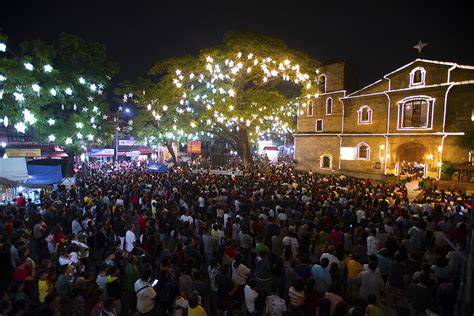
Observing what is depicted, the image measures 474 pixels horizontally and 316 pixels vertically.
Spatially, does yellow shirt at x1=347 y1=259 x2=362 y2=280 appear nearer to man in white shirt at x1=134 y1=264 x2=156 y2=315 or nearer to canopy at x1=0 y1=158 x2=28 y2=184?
man in white shirt at x1=134 y1=264 x2=156 y2=315

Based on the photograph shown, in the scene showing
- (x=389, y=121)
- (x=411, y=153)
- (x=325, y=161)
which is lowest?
(x=325, y=161)

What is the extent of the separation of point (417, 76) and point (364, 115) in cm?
572

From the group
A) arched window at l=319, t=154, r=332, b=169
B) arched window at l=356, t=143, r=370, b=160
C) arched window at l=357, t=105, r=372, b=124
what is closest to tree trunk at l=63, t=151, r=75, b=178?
arched window at l=319, t=154, r=332, b=169

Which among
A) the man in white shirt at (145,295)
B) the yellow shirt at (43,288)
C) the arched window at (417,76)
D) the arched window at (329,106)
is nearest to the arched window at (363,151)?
the arched window at (329,106)

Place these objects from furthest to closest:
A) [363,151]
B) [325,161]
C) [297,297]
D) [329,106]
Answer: [325,161] → [329,106] → [363,151] → [297,297]

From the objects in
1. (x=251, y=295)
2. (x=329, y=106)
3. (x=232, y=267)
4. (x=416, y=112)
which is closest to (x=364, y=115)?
(x=329, y=106)

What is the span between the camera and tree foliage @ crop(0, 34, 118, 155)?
17.1 m

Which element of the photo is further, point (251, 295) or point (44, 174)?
point (44, 174)

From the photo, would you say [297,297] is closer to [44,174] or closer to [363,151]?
[44,174]

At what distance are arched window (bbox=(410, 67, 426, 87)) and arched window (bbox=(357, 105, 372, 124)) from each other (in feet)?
14.5

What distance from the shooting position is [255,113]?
2336 centimetres

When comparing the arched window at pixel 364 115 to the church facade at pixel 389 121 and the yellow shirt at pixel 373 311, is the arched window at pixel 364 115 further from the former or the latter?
the yellow shirt at pixel 373 311

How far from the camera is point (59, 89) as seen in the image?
19312 mm

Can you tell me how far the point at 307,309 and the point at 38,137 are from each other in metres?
22.0
